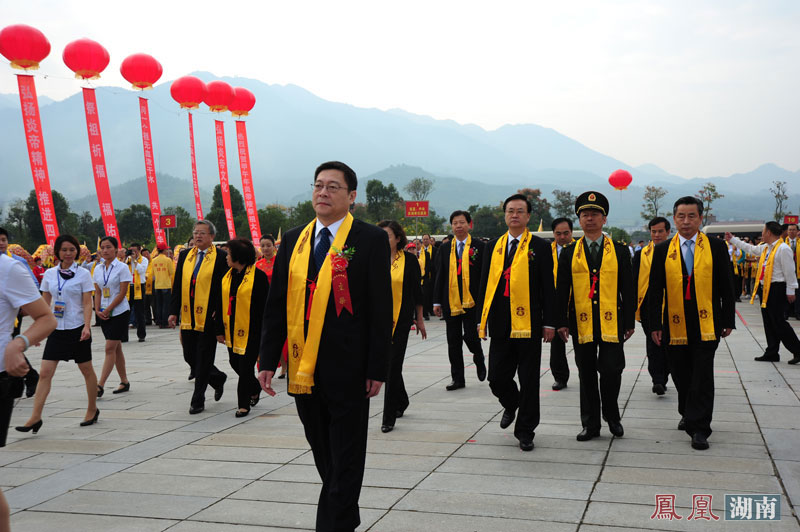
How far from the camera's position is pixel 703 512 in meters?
3.48

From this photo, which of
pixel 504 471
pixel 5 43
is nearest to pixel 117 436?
pixel 504 471

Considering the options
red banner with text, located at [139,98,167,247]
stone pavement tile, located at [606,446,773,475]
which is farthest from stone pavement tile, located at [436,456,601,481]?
red banner with text, located at [139,98,167,247]

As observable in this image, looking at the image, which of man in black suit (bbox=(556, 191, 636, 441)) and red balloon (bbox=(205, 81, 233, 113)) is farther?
red balloon (bbox=(205, 81, 233, 113))

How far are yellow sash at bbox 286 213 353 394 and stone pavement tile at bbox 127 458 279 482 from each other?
65.7 inches

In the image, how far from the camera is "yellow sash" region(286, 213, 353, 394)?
2994 millimetres

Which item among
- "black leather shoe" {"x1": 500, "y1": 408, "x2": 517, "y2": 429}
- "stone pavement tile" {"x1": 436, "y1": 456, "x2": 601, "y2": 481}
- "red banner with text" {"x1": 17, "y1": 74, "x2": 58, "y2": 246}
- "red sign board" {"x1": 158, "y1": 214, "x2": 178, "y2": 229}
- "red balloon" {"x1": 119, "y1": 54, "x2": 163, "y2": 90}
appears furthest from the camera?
"red sign board" {"x1": 158, "y1": 214, "x2": 178, "y2": 229}

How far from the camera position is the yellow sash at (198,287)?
269 inches

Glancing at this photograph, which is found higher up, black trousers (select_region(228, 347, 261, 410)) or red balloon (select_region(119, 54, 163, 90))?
red balloon (select_region(119, 54, 163, 90))

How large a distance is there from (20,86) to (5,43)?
1.88 m

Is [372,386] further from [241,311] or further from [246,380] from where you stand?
[241,311]

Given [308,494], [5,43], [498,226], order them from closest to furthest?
[308,494], [5,43], [498,226]

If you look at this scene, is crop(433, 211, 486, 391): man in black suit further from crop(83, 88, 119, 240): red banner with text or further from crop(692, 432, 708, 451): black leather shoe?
crop(83, 88, 119, 240): red banner with text

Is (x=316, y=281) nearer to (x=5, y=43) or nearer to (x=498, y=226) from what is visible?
(x=5, y=43)

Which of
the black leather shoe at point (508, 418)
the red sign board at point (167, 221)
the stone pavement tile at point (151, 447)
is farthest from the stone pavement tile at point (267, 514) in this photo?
the red sign board at point (167, 221)
